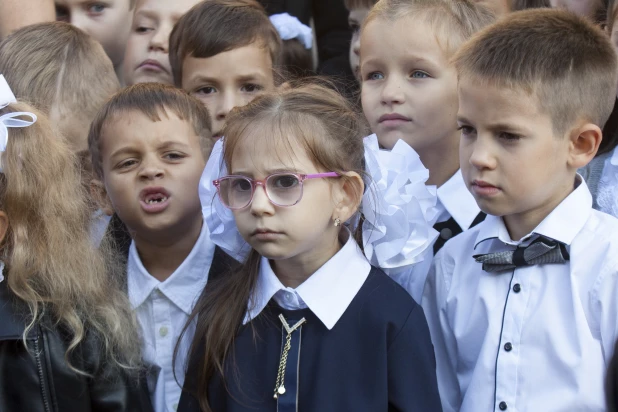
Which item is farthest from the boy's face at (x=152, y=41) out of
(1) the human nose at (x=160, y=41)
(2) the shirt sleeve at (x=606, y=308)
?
(2) the shirt sleeve at (x=606, y=308)

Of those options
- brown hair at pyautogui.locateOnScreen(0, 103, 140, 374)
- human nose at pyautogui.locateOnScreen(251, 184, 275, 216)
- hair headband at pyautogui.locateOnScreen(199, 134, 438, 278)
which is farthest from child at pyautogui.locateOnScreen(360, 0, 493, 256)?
brown hair at pyautogui.locateOnScreen(0, 103, 140, 374)

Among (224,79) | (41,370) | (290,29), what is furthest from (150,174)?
(290,29)

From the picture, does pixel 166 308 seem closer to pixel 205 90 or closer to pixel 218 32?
pixel 205 90

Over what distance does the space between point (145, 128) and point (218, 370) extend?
2.73 ft

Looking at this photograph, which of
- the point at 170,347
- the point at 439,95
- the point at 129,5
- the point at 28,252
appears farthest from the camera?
the point at 129,5

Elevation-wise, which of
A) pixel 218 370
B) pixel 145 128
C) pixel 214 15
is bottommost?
pixel 218 370

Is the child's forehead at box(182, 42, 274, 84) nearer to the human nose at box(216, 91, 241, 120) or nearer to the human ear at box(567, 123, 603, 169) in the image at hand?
the human nose at box(216, 91, 241, 120)

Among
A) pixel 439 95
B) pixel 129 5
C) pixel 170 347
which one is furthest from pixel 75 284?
pixel 129 5

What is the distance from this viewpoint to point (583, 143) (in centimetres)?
229

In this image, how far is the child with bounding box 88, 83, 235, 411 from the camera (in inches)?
105

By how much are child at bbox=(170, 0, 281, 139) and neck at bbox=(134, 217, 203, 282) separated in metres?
0.60

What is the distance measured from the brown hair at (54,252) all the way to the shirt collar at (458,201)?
1056 millimetres

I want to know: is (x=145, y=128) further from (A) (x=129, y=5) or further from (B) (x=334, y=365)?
(A) (x=129, y=5)

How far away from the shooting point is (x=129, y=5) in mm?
3910
